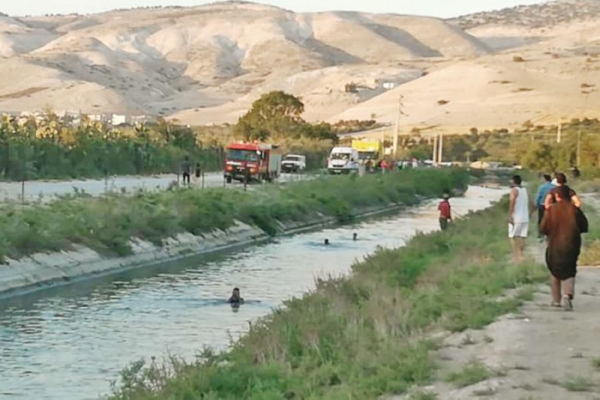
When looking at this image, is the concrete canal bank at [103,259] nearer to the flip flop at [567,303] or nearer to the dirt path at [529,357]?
the flip flop at [567,303]

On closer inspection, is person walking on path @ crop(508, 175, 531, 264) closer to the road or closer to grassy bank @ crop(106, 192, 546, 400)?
grassy bank @ crop(106, 192, 546, 400)

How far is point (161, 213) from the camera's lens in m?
40.5

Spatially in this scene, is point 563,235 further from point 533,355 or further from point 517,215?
point 517,215

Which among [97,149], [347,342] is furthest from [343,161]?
[347,342]

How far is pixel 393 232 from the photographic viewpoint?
49.5 m

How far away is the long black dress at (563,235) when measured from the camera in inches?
709

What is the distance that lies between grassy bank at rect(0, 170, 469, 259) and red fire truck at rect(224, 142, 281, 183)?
425 cm

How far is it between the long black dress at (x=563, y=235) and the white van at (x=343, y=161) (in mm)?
62297

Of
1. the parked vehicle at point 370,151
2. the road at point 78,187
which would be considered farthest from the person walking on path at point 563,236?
the parked vehicle at point 370,151

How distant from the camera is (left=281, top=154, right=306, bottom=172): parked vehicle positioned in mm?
85125

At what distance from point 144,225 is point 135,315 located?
1327cm

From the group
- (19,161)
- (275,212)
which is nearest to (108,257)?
(275,212)

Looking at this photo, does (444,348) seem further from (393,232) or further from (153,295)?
(393,232)

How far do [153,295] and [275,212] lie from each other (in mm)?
21855
